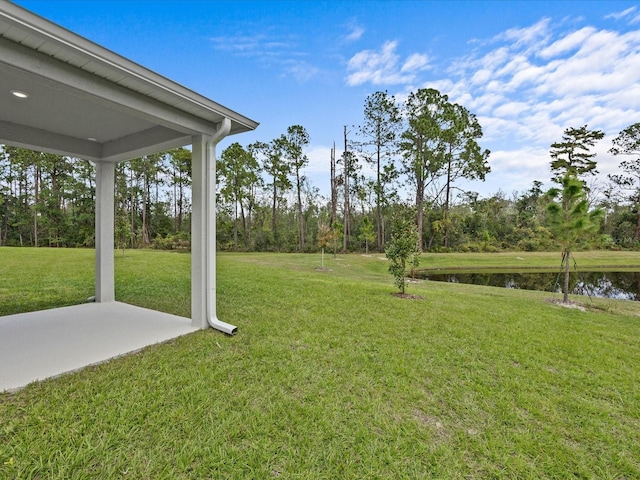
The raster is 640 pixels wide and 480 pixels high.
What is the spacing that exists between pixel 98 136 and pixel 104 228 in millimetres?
1453

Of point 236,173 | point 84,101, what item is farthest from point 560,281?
point 236,173

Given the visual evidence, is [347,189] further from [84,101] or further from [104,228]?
[84,101]

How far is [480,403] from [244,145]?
76.0 ft

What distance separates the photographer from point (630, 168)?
22.6m

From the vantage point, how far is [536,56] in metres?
8.17

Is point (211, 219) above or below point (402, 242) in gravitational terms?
above

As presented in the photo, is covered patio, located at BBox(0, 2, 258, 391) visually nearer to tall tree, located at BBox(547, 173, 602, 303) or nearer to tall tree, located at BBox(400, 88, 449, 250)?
tall tree, located at BBox(547, 173, 602, 303)

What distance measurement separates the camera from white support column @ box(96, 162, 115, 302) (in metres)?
4.70

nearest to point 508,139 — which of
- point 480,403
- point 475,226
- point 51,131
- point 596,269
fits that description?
point 596,269

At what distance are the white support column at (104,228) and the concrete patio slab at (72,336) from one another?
1.34ft

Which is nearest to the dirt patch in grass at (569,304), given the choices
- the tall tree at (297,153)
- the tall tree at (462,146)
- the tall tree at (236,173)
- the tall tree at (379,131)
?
the tall tree at (462,146)

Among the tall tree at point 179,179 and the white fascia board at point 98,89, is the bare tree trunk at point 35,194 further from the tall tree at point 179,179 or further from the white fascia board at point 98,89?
the white fascia board at point 98,89

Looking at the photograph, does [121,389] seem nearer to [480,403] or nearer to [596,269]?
[480,403]

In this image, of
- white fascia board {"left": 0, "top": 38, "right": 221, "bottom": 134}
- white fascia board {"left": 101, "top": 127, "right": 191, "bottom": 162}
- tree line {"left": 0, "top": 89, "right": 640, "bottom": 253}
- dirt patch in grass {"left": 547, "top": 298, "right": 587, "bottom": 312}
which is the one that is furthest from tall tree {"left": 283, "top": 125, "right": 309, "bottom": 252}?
white fascia board {"left": 0, "top": 38, "right": 221, "bottom": 134}
